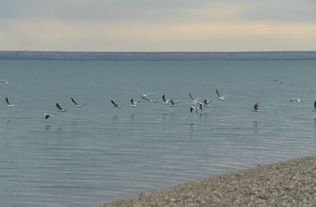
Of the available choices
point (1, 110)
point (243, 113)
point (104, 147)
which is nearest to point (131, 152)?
point (104, 147)

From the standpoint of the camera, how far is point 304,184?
904 inches

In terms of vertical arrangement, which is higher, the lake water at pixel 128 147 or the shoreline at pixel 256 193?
the lake water at pixel 128 147

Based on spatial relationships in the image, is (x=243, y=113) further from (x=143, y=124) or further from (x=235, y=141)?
(x=235, y=141)

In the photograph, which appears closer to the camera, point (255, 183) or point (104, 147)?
point (255, 183)

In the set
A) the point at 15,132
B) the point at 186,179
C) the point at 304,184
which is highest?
the point at 15,132

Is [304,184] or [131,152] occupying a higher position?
[131,152]

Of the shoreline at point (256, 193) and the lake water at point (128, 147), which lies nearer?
the shoreline at point (256, 193)

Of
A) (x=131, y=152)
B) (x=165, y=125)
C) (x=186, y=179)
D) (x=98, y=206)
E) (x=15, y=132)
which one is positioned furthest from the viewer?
(x=165, y=125)

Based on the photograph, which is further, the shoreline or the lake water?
the lake water

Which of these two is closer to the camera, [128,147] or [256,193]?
[256,193]

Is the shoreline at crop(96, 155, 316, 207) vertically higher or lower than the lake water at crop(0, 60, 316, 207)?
lower

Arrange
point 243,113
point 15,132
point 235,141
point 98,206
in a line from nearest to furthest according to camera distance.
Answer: point 98,206, point 235,141, point 15,132, point 243,113

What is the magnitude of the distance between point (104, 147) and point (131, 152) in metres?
3.29

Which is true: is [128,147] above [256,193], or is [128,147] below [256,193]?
above
